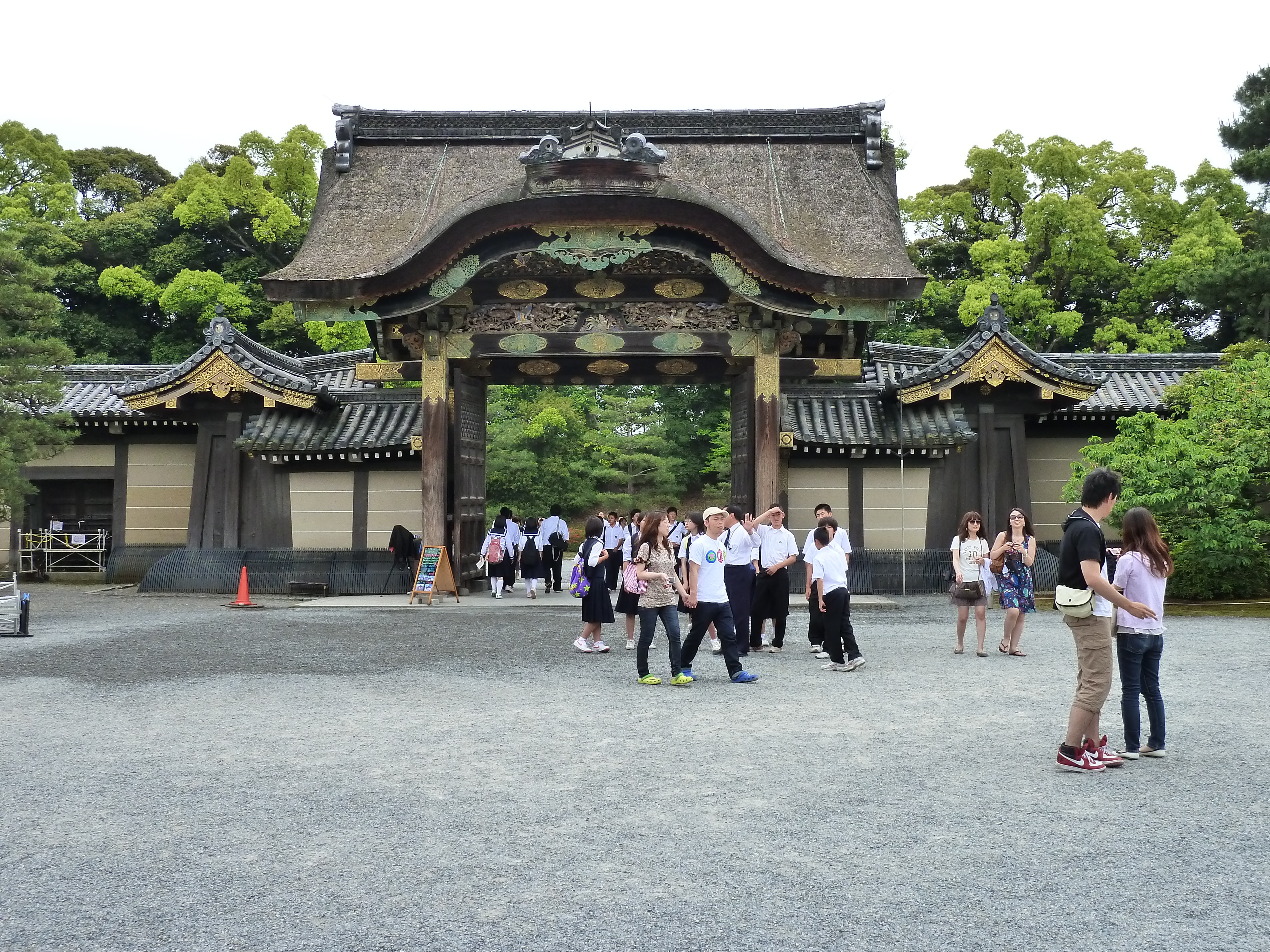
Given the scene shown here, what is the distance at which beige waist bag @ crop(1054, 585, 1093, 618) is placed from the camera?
19.4 feet

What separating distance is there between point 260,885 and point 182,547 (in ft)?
61.4

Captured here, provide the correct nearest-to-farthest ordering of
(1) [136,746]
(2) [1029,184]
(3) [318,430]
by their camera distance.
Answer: (1) [136,746] < (3) [318,430] < (2) [1029,184]

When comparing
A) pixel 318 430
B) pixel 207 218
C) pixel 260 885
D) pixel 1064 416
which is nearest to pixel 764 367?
pixel 1064 416

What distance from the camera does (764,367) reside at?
16297 mm

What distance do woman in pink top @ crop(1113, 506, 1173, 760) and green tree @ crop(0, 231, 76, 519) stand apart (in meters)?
14.4

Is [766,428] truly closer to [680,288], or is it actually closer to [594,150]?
[680,288]

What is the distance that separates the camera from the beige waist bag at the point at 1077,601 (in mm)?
5918

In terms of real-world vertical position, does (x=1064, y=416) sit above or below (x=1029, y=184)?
below

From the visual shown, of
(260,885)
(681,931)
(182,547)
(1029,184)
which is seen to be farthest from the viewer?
(1029,184)

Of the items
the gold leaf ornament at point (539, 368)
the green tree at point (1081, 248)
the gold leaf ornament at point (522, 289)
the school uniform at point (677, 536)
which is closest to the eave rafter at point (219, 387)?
the gold leaf ornament at point (539, 368)

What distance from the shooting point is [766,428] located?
16094 mm

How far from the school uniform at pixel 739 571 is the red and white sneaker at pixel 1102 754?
463cm

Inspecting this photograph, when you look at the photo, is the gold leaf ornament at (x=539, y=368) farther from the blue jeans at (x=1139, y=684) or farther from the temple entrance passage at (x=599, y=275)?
the blue jeans at (x=1139, y=684)

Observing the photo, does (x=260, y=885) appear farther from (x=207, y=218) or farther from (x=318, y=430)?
(x=207, y=218)
